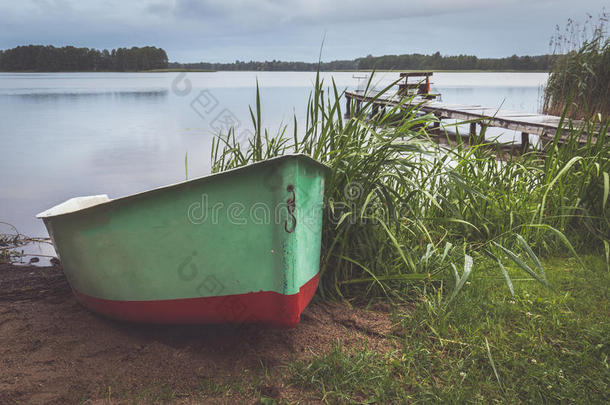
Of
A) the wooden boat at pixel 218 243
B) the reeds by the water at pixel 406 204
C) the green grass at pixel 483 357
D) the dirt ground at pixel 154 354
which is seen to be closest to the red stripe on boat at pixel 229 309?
the wooden boat at pixel 218 243

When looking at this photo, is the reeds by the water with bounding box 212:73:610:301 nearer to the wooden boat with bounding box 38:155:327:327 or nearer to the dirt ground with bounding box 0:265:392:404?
the dirt ground with bounding box 0:265:392:404

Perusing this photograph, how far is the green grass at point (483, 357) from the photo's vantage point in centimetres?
196

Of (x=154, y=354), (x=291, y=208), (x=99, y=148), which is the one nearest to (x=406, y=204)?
(x=291, y=208)

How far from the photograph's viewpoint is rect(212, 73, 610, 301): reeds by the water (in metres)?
2.78

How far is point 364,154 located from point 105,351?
1906 millimetres

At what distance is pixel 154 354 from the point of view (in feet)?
7.23

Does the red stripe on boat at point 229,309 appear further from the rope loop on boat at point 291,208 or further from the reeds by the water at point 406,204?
the reeds by the water at point 406,204

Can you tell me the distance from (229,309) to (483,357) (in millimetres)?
1344

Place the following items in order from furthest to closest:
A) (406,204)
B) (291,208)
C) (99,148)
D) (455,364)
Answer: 1. (99,148)
2. (406,204)
3. (455,364)
4. (291,208)

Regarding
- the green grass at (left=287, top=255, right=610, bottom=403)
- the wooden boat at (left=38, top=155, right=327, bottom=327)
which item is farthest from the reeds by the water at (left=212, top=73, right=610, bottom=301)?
the wooden boat at (left=38, top=155, right=327, bottom=327)

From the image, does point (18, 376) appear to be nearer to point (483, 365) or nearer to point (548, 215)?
point (483, 365)

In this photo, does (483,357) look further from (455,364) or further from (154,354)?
(154,354)

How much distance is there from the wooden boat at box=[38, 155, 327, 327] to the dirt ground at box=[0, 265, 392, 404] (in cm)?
20

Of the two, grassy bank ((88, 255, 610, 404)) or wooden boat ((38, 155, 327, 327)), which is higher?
wooden boat ((38, 155, 327, 327))
